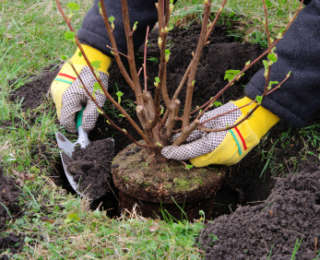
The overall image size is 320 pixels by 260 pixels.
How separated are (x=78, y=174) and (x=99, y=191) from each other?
0.45 ft

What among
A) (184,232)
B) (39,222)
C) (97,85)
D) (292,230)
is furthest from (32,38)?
(292,230)

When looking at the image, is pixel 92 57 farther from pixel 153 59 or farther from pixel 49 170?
pixel 49 170

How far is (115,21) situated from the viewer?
2170 mm

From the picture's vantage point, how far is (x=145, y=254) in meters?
1.41

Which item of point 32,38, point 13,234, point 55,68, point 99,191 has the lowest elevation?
point 99,191

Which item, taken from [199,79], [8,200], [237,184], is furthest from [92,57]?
[237,184]

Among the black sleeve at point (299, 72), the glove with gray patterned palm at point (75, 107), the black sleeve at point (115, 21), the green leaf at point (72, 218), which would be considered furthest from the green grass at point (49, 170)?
the black sleeve at point (115, 21)

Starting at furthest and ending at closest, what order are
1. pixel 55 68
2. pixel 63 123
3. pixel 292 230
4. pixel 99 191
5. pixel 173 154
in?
pixel 55 68
pixel 63 123
pixel 99 191
pixel 173 154
pixel 292 230

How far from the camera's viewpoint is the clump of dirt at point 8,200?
1.52 metres

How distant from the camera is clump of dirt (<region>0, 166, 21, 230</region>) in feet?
4.98

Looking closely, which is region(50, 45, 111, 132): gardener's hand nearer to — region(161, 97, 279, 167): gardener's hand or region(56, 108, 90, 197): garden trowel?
region(56, 108, 90, 197): garden trowel

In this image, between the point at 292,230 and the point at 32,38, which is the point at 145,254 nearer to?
the point at 292,230

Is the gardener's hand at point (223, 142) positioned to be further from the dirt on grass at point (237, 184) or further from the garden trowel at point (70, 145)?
the garden trowel at point (70, 145)

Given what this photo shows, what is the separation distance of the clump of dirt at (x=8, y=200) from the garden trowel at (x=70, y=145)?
0.37 meters
